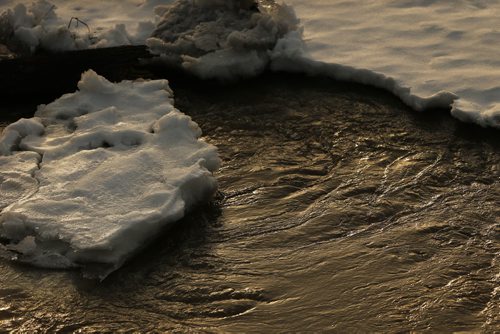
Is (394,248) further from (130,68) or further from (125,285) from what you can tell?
(130,68)

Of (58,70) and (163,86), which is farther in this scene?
(58,70)

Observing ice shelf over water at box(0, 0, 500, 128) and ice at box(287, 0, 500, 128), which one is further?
ice shelf over water at box(0, 0, 500, 128)

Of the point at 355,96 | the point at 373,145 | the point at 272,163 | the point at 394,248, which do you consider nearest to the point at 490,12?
the point at 355,96

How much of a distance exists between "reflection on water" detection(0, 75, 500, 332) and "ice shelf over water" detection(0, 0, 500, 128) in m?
0.46

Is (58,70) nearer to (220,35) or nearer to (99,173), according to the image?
(220,35)

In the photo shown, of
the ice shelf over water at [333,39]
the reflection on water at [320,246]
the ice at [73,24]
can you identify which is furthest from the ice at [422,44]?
the ice at [73,24]

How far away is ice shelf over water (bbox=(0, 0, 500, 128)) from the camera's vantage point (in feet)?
19.2

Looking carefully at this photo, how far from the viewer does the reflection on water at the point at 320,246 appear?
3805 millimetres

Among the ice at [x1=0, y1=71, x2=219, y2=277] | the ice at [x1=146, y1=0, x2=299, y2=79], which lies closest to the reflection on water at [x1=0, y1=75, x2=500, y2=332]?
the ice at [x1=0, y1=71, x2=219, y2=277]

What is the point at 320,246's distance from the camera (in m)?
4.29

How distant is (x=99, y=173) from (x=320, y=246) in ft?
4.77

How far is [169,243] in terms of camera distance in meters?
4.36

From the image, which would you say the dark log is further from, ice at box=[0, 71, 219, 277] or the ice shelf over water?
ice at box=[0, 71, 219, 277]

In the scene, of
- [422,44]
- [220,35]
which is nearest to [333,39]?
[422,44]
